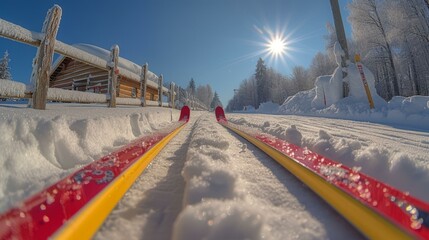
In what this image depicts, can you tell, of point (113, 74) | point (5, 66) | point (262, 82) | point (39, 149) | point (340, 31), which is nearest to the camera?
point (39, 149)

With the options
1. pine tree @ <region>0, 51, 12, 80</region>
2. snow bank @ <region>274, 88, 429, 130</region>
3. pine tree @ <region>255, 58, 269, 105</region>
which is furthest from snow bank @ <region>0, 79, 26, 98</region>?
pine tree @ <region>255, 58, 269, 105</region>

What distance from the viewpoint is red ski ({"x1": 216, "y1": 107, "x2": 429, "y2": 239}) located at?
2.55 ft

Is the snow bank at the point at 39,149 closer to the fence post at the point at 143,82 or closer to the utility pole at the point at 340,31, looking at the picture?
the fence post at the point at 143,82

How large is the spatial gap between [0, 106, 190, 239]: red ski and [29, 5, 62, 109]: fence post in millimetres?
1855

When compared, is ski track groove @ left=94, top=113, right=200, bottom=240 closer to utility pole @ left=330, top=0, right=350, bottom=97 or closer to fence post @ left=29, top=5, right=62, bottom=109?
fence post @ left=29, top=5, right=62, bottom=109

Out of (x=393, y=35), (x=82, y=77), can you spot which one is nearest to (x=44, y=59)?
(x=82, y=77)

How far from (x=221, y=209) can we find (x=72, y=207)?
60 cm

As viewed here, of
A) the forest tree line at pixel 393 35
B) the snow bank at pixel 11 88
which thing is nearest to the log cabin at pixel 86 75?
the snow bank at pixel 11 88

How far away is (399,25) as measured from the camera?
56.9 ft

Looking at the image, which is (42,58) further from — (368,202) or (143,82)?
(143,82)

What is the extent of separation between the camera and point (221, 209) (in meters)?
0.88

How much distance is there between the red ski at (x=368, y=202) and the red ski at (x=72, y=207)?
1048 mm

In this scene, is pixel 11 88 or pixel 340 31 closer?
pixel 11 88

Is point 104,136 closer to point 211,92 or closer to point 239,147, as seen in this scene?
point 239,147
